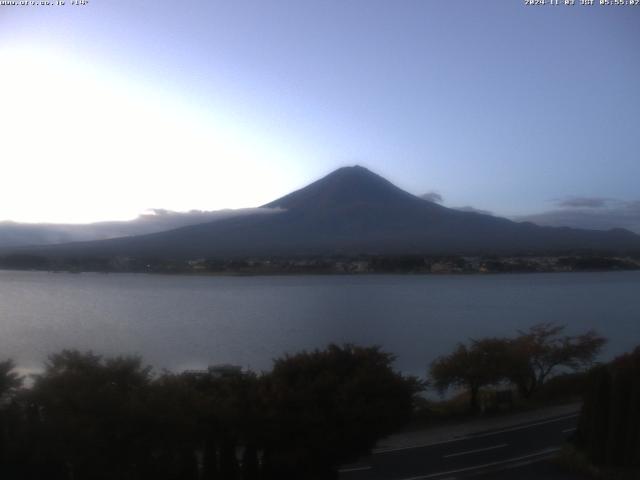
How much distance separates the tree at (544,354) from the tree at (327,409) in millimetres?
7278

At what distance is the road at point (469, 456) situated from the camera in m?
9.73

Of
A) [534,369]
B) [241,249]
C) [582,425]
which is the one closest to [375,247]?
[241,249]

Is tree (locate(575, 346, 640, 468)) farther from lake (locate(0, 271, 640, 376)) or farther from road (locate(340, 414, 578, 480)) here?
lake (locate(0, 271, 640, 376))

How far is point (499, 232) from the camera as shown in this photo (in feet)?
213

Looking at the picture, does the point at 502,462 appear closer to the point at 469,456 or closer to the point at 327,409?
the point at 469,456

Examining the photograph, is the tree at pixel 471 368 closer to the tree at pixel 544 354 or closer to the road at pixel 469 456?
the tree at pixel 544 354

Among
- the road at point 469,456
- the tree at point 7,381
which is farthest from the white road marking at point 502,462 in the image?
the tree at point 7,381

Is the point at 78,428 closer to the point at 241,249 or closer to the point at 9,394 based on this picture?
the point at 9,394

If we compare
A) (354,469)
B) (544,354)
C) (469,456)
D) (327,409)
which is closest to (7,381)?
(327,409)

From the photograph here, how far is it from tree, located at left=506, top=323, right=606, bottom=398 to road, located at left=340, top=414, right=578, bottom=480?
14.3ft

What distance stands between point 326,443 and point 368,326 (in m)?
14.7

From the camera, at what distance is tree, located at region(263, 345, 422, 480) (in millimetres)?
9125

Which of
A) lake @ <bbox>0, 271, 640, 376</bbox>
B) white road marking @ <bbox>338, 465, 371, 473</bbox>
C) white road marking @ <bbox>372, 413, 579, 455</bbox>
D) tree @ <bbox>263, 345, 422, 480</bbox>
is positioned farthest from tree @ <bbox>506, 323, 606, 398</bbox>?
tree @ <bbox>263, 345, 422, 480</bbox>

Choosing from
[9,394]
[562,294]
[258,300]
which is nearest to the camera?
[9,394]
